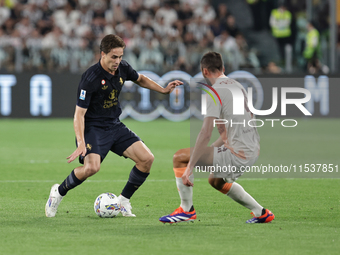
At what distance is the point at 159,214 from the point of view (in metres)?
6.55

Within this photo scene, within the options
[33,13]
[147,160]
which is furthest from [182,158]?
[33,13]

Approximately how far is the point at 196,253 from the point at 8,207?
119 inches

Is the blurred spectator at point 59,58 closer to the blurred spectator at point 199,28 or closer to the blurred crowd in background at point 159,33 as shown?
the blurred crowd in background at point 159,33

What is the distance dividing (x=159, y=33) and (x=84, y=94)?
15662mm

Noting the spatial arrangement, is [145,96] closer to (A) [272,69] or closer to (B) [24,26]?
(A) [272,69]

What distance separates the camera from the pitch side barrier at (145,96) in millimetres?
19578

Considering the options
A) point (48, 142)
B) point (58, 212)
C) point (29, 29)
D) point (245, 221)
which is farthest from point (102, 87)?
point (29, 29)

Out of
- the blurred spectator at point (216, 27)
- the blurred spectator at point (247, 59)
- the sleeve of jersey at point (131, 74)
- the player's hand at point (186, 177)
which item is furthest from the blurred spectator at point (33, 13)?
the player's hand at point (186, 177)

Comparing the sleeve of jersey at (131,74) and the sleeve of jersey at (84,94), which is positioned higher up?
the sleeve of jersey at (131,74)

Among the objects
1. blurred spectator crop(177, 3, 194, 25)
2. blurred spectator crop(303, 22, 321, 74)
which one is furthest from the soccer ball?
blurred spectator crop(177, 3, 194, 25)

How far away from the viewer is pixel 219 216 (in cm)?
639

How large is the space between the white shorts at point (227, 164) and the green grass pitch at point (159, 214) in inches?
19.6

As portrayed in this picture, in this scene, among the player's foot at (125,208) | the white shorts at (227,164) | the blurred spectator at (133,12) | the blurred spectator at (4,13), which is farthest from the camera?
the blurred spectator at (133,12)

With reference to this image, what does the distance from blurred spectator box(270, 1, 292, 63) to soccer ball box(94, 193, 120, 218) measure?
17388mm
